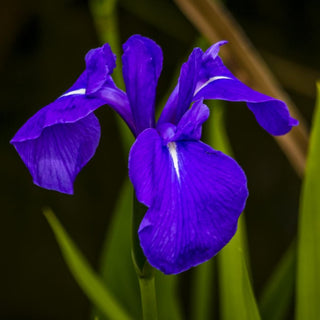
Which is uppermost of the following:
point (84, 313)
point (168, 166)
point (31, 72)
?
point (31, 72)

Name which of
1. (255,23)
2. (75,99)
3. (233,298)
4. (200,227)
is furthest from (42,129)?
(255,23)

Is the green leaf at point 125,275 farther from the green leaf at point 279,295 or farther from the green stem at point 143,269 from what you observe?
the green stem at point 143,269

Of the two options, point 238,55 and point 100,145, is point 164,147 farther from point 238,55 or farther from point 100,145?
point 100,145

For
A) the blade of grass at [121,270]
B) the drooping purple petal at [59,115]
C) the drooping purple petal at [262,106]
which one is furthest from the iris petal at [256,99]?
the blade of grass at [121,270]

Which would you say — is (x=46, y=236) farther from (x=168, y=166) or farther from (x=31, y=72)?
(x=168, y=166)

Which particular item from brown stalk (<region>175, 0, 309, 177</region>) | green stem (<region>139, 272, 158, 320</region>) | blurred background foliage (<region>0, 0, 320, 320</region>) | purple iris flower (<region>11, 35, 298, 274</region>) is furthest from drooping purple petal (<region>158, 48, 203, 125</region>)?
blurred background foliage (<region>0, 0, 320, 320</region>)

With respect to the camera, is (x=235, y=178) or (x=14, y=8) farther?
(x=14, y=8)
